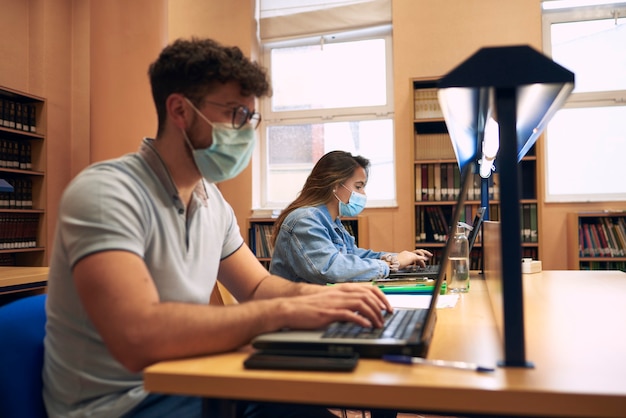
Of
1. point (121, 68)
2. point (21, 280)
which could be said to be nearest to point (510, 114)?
point (21, 280)

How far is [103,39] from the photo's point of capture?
4219 mm

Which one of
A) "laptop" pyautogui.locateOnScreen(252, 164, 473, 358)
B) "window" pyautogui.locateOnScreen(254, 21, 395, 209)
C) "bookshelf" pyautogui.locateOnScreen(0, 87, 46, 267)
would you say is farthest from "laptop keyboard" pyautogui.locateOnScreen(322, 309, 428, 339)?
"bookshelf" pyautogui.locateOnScreen(0, 87, 46, 267)

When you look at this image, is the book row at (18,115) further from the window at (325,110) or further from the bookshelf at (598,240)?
the bookshelf at (598,240)

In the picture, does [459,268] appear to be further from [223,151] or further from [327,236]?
[223,151]

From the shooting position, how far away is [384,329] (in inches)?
37.1

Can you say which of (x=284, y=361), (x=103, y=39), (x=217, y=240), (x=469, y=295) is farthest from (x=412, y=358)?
(x=103, y=39)

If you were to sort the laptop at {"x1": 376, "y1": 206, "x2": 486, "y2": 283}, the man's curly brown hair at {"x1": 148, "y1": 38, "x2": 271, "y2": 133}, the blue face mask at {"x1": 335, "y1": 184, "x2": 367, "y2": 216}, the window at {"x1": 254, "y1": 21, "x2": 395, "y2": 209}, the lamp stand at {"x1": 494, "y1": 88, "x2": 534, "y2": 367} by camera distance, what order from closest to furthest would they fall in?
the lamp stand at {"x1": 494, "y1": 88, "x2": 534, "y2": 367} < the man's curly brown hair at {"x1": 148, "y1": 38, "x2": 271, "y2": 133} < the laptop at {"x1": 376, "y1": 206, "x2": 486, "y2": 283} < the blue face mask at {"x1": 335, "y1": 184, "x2": 367, "y2": 216} < the window at {"x1": 254, "y1": 21, "x2": 395, "y2": 209}

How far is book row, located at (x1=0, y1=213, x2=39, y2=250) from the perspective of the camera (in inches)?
169

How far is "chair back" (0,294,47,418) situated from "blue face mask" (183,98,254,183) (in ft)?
1.55

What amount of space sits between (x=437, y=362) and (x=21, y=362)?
0.76 m

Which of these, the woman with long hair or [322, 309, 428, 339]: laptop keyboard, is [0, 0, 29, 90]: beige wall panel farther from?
[322, 309, 428, 339]: laptop keyboard

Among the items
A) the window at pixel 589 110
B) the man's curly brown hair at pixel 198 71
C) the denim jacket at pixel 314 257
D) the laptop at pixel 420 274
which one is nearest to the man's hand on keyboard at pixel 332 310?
the man's curly brown hair at pixel 198 71

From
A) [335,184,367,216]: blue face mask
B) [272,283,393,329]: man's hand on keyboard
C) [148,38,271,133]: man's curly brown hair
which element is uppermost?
[148,38,271,133]: man's curly brown hair

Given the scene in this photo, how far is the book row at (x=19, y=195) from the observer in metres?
4.33
